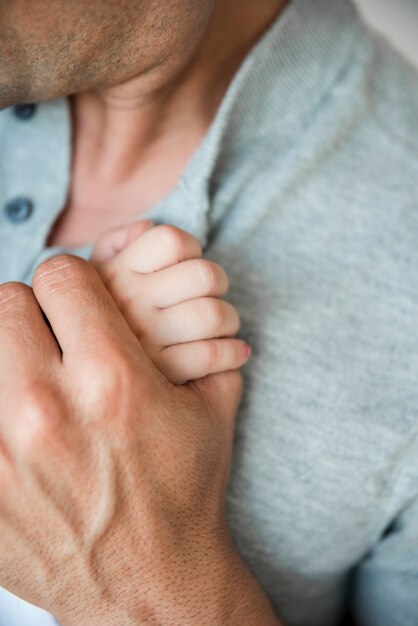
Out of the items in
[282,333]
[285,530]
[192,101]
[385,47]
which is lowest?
[285,530]

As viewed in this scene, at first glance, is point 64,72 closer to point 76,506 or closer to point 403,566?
point 76,506

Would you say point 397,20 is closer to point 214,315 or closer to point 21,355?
point 214,315

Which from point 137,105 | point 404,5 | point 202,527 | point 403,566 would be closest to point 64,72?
point 137,105

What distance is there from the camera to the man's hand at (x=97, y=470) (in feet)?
2.15

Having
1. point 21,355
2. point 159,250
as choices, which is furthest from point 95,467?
point 159,250

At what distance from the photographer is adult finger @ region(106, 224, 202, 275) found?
725 mm

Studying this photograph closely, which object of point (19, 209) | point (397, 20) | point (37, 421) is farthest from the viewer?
point (397, 20)

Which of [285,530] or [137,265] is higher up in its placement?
[137,265]

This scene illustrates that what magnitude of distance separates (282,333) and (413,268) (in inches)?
7.6

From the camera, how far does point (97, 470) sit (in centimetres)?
67

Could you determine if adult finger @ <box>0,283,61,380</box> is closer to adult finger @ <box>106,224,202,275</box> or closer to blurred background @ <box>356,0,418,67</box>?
adult finger @ <box>106,224,202,275</box>

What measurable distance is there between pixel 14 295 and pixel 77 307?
85mm

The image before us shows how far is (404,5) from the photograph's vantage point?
1.84m

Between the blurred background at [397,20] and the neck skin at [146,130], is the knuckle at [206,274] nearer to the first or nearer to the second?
the neck skin at [146,130]
